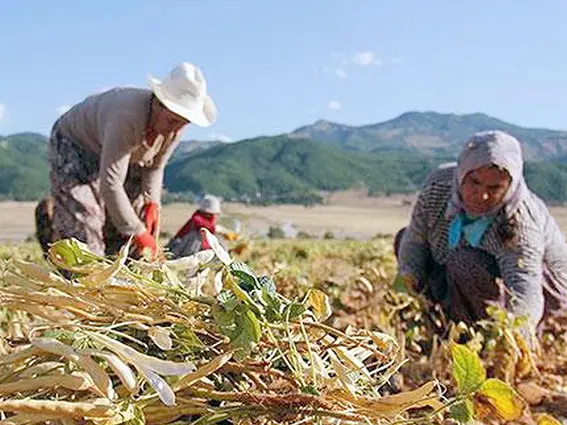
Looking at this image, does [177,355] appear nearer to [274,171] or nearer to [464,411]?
[464,411]

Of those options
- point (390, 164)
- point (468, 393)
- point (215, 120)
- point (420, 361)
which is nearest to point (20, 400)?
point (468, 393)

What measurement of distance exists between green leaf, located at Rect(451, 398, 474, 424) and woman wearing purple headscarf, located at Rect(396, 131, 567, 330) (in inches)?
62.0

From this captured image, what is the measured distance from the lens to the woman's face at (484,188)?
104 inches

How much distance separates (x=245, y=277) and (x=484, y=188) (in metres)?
1.73

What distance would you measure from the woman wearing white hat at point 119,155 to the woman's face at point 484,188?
932 millimetres

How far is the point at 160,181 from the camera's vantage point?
357 cm

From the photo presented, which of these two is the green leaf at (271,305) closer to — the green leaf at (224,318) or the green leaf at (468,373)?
the green leaf at (224,318)

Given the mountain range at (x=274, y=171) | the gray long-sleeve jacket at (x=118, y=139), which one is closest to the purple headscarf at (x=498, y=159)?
the gray long-sleeve jacket at (x=118, y=139)

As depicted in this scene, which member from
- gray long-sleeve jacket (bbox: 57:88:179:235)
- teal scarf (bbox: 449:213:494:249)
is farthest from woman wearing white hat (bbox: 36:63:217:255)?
teal scarf (bbox: 449:213:494:249)

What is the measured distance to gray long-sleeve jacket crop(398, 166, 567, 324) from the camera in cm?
277

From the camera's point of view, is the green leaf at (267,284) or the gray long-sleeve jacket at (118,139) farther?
the gray long-sleeve jacket at (118,139)

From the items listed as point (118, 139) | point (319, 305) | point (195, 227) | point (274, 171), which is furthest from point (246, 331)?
point (274, 171)

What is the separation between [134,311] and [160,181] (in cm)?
247

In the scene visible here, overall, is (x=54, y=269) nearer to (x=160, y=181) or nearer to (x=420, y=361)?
(x=420, y=361)
